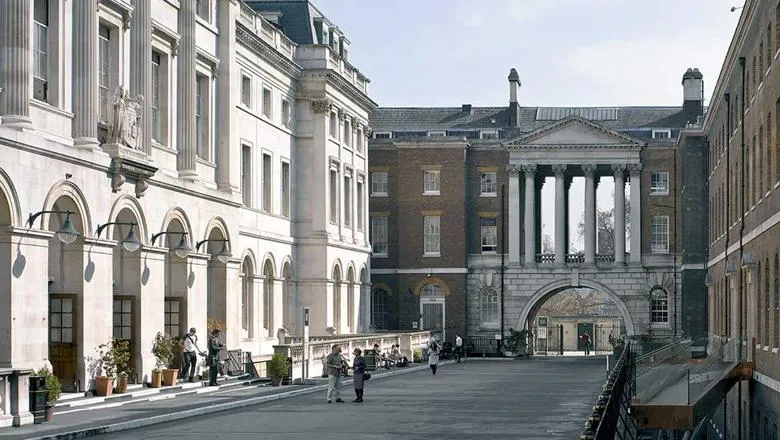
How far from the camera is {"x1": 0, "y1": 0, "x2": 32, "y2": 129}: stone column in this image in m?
32.4

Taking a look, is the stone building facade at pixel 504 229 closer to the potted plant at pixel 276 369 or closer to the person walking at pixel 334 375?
the potted plant at pixel 276 369

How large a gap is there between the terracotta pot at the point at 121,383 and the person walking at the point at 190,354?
4.94 meters

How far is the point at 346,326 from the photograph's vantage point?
236 ft

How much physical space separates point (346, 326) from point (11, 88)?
4073 cm

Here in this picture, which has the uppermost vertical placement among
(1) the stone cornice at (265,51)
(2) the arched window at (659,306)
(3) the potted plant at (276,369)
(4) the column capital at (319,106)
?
(1) the stone cornice at (265,51)

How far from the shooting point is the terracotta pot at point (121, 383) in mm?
36750

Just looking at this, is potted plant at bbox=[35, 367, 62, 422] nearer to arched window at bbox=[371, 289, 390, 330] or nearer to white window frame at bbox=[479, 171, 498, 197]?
arched window at bbox=[371, 289, 390, 330]

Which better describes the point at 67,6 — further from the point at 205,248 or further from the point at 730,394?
the point at 730,394

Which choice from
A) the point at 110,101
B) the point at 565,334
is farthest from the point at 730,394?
the point at 565,334

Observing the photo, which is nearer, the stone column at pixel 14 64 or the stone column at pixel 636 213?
the stone column at pixel 14 64

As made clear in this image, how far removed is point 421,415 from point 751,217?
1273cm

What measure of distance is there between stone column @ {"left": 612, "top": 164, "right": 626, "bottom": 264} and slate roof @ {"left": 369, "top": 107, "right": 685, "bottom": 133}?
568 centimetres

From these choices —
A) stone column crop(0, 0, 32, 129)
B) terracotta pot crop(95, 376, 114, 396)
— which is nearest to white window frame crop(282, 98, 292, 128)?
terracotta pot crop(95, 376, 114, 396)

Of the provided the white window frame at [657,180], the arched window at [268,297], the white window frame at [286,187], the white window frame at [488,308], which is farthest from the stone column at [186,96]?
the white window frame at [657,180]
